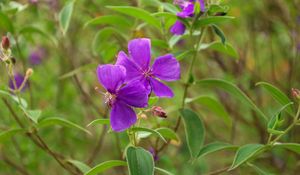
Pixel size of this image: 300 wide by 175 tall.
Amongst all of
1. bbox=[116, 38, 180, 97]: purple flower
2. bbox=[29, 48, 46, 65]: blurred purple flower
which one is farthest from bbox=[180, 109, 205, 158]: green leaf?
bbox=[29, 48, 46, 65]: blurred purple flower

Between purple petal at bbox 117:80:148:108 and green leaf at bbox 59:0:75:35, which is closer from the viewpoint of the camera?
purple petal at bbox 117:80:148:108

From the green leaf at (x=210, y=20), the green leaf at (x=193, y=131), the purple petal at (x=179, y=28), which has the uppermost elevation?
the green leaf at (x=210, y=20)

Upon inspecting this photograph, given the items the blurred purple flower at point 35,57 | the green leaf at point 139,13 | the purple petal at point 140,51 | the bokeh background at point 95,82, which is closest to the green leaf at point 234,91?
the green leaf at point 139,13

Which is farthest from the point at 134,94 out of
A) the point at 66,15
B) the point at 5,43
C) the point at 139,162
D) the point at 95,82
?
the point at 95,82

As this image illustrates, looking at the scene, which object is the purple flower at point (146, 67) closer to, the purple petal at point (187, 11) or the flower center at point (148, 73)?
the flower center at point (148, 73)

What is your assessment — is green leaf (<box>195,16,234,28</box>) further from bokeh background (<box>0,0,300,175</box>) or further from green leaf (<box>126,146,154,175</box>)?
bokeh background (<box>0,0,300,175</box>)

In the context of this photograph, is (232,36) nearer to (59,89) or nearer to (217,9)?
(59,89)

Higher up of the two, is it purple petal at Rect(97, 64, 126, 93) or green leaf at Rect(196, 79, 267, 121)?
purple petal at Rect(97, 64, 126, 93)
